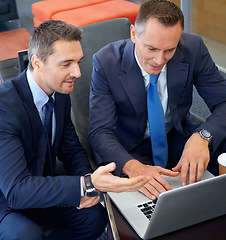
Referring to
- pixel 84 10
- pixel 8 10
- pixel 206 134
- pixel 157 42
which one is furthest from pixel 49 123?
pixel 8 10

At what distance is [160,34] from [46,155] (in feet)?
2.35

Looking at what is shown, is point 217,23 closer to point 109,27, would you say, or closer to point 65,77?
point 109,27

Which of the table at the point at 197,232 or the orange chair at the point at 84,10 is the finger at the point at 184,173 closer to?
the table at the point at 197,232

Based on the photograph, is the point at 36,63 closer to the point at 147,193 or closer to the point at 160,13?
the point at 160,13

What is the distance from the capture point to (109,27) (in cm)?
209

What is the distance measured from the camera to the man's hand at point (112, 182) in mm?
1202

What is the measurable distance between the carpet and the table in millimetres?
2756

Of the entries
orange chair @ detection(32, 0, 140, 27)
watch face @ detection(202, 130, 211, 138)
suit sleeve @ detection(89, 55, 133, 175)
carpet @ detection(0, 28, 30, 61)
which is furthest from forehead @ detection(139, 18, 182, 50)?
carpet @ detection(0, 28, 30, 61)

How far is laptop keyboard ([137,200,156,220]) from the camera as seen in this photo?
1.22 metres

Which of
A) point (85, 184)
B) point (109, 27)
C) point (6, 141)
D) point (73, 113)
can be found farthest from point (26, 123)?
point (109, 27)

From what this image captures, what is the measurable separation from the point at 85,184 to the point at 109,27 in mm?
1034

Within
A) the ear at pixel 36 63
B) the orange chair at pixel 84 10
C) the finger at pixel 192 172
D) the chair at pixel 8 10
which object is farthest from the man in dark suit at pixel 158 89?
the chair at pixel 8 10

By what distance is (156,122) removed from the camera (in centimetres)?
177

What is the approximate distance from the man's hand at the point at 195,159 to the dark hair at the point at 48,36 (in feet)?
2.16
